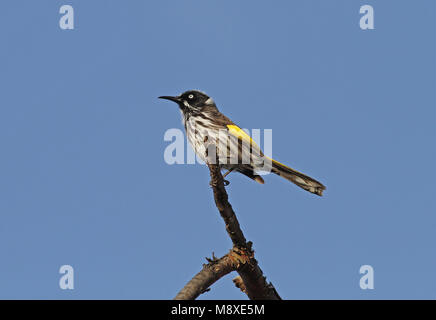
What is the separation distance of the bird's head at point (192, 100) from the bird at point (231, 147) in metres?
0.09

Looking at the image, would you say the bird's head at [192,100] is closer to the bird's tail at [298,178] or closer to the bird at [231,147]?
the bird at [231,147]

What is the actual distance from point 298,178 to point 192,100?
2.55 m

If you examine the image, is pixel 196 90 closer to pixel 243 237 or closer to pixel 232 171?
pixel 232 171

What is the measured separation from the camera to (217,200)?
683cm

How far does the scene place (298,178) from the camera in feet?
31.8

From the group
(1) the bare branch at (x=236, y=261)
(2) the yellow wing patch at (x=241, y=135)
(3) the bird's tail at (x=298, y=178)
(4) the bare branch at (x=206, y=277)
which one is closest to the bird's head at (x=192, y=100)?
(2) the yellow wing patch at (x=241, y=135)

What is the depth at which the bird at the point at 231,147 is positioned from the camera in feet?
31.6

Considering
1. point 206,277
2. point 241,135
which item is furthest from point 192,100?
point 206,277

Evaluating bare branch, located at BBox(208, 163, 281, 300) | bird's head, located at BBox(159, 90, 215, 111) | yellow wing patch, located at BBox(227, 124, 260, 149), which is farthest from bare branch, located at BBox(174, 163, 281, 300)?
bird's head, located at BBox(159, 90, 215, 111)

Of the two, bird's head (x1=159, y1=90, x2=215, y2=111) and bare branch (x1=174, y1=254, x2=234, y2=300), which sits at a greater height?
bird's head (x1=159, y1=90, x2=215, y2=111)

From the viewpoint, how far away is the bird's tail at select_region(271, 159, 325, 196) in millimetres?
9523

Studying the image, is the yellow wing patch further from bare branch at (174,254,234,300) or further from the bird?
bare branch at (174,254,234,300)
